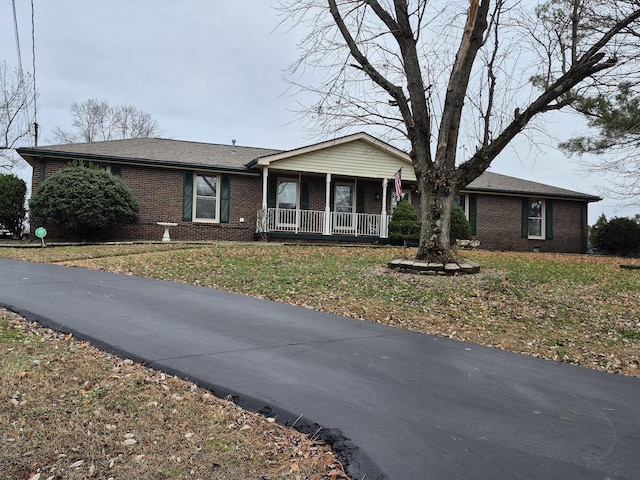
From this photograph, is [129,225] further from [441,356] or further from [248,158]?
[441,356]

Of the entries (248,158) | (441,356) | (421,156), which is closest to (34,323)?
(441,356)

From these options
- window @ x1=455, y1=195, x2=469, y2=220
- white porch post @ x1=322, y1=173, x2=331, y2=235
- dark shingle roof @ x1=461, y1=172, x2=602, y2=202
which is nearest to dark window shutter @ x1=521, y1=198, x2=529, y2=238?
dark shingle roof @ x1=461, y1=172, x2=602, y2=202

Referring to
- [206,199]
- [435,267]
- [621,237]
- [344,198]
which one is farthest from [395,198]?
[435,267]

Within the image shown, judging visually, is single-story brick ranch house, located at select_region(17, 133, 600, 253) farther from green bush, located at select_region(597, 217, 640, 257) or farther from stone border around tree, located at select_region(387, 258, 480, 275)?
stone border around tree, located at select_region(387, 258, 480, 275)

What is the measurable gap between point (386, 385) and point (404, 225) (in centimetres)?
1291

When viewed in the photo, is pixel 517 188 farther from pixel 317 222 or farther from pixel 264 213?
pixel 264 213

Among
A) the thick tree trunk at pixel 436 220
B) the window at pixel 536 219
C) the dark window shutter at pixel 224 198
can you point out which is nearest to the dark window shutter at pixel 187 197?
the dark window shutter at pixel 224 198

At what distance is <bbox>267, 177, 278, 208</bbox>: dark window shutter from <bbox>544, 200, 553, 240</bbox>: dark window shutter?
12.2 m

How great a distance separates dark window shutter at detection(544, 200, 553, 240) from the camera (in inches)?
801

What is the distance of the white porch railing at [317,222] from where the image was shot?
16.6 meters

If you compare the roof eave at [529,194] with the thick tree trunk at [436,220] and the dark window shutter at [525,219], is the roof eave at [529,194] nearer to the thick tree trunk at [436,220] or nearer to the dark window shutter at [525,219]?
the dark window shutter at [525,219]

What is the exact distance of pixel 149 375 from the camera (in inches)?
136

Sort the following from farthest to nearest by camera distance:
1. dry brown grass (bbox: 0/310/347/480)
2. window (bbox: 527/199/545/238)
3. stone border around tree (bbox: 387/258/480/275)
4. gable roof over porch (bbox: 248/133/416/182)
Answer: window (bbox: 527/199/545/238)
gable roof over porch (bbox: 248/133/416/182)
stone border around tree (bbox: 387/258/480/275)
dry brown grass (bbox: 0/310/347/480)

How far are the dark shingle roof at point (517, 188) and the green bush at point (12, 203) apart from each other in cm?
1685
